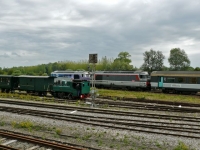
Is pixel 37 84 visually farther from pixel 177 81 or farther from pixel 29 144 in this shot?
pixel 29 144

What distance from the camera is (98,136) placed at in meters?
12.0

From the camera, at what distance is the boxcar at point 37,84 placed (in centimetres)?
2864

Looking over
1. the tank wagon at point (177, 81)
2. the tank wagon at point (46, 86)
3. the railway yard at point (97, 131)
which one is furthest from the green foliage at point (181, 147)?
the tank wagon at point (177, 81)

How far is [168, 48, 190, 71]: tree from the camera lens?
7568 cm

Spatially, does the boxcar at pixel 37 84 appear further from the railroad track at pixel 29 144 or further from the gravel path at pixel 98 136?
the railroad track at pixel 29 144

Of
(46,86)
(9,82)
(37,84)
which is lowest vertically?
(46,86)

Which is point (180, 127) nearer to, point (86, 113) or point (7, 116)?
point (86, 113)

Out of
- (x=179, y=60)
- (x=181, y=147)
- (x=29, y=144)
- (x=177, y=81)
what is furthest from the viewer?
(x=179, y=60)

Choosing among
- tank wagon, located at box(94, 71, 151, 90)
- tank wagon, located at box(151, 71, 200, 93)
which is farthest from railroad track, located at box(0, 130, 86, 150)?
tank wagon, located at box(94, 71, 151, 90)

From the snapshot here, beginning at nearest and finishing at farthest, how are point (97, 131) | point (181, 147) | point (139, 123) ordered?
1. point (181, 147)
2. point (97, 131)
3. point (139, 123)

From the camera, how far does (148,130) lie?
12922mm

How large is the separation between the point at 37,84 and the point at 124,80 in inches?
615

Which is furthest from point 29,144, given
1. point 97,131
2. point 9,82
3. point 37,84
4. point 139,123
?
point 9,82

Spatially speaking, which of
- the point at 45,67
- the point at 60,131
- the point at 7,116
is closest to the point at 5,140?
the point at 60,131
